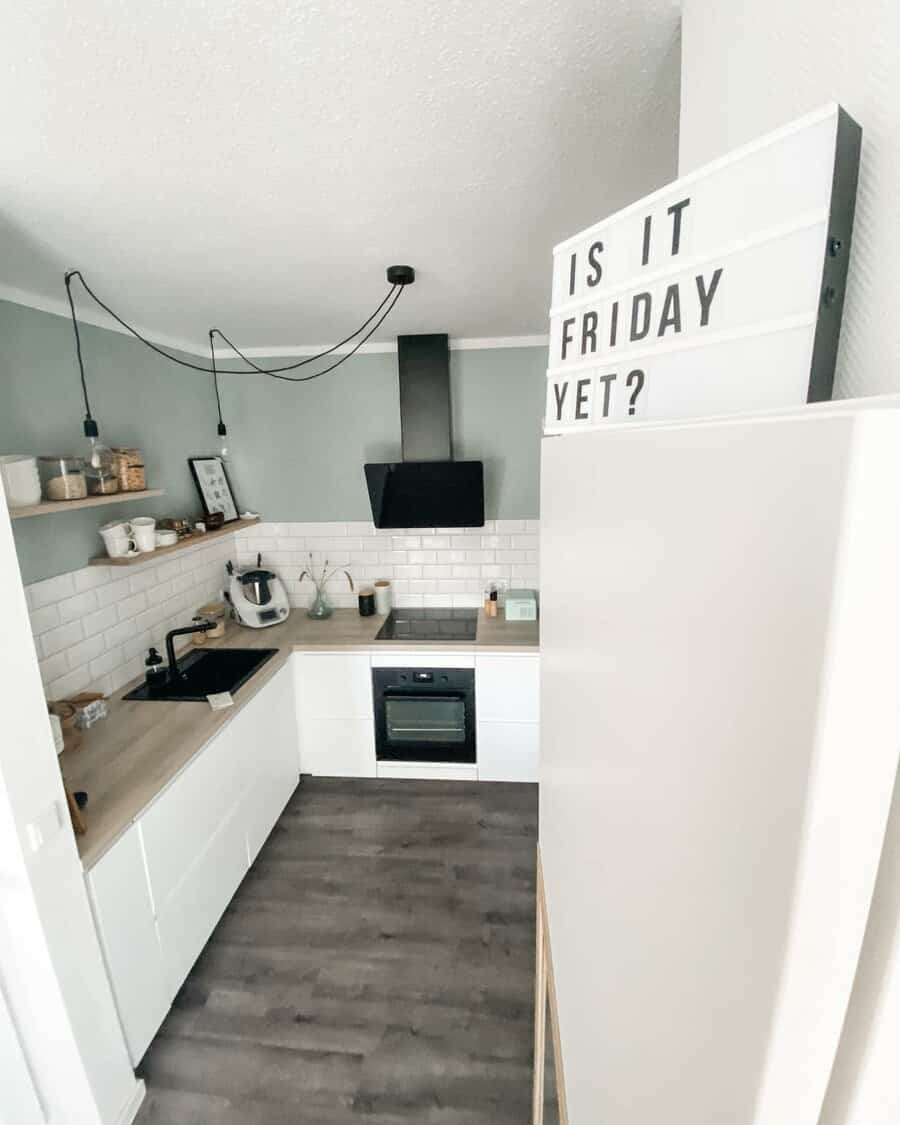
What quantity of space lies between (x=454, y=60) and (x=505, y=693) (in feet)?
7.55

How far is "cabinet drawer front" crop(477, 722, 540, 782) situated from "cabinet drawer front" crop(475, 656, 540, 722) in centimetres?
5

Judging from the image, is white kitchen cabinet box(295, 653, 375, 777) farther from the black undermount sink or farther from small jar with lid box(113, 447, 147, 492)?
small jar with lid box(113, 447, 147, 492)

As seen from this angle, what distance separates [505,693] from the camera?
2553 mm

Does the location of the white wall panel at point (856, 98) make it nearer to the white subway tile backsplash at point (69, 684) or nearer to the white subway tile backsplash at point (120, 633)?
the white subway tile backsplash at point (69, 684)

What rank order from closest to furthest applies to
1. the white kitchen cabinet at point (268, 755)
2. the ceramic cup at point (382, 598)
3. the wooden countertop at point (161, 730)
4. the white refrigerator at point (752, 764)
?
the white refrigerator at point (752, 764), the wooden countertop at point (161, 730), the white kitchen cabinet at point (268, 755), the ceramic cup at point (382, 598)

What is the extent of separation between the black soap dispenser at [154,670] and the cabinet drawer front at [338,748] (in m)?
0.80

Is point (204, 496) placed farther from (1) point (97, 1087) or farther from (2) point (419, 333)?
(1) point (97, 1087)

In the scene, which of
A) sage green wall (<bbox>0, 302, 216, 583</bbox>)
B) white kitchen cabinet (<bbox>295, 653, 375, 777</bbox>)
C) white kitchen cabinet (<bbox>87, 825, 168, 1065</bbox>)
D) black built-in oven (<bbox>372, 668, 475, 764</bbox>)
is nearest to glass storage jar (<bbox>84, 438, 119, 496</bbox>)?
sage green wall (<bbox>0, 302, 216, 583</bbox>)

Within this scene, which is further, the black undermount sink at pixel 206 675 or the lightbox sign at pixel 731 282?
the black undermount sink at pixel 206 675

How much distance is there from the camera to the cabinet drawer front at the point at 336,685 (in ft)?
8.52

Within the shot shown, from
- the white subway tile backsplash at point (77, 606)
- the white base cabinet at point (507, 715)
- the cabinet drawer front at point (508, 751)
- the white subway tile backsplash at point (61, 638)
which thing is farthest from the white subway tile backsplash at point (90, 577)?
the cabinet drawer front at point (508, 751)

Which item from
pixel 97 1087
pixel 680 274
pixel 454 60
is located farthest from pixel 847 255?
pixel 97 1087

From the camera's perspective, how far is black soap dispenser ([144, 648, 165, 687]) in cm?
212

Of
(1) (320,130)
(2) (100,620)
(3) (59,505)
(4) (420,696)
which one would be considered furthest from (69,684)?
(1) (320,130)
